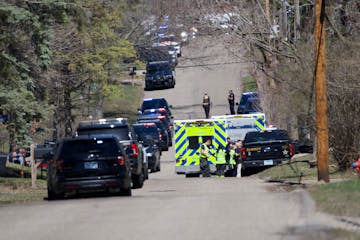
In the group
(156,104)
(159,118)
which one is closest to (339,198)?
(159,118)

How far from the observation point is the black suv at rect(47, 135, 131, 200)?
20531 millimetres

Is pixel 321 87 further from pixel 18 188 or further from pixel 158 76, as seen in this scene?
pixel 158 76

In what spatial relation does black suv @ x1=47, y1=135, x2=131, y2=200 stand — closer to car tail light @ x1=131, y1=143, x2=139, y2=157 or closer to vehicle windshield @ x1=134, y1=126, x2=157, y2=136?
car tail light @ x1=131, y1=143, x2=139, y2=157

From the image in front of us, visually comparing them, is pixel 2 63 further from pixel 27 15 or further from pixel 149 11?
pixel 149 11

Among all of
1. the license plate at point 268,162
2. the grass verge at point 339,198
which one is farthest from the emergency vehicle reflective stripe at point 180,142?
the grass verge at point 339,198

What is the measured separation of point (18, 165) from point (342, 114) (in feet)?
54.5

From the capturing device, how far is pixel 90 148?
68.4 ft

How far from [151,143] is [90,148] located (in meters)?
16.1

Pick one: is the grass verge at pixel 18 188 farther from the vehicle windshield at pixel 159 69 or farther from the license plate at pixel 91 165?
the vehicle windshield at pixel 159 69

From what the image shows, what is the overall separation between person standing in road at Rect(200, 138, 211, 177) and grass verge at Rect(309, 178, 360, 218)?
13.3 m

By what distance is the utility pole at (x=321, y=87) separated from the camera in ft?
68.6

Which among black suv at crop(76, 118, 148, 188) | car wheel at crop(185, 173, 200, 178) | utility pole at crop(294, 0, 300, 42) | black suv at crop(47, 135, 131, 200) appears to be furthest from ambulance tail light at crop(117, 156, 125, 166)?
car wheel at crop(185, 173, 200, 178)

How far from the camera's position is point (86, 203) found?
18516 mm

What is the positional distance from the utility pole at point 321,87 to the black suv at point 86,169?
15.5ft
